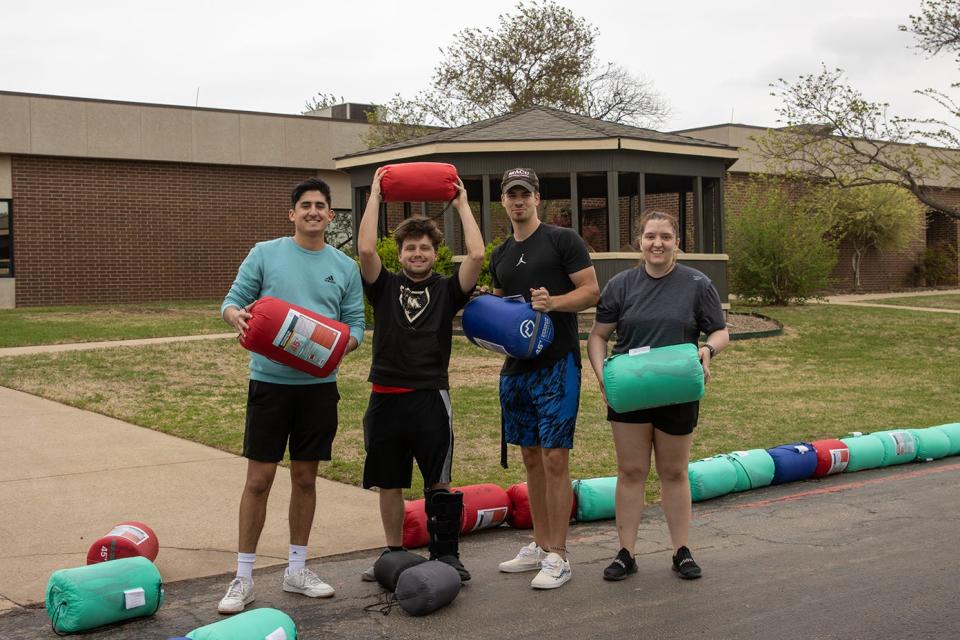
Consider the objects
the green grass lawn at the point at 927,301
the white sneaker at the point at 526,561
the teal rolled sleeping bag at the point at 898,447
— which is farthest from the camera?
the green grass lawn at the point at 927,301

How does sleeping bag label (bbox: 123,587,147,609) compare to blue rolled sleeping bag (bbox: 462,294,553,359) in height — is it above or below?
below

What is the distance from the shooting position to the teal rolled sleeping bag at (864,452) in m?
8.57

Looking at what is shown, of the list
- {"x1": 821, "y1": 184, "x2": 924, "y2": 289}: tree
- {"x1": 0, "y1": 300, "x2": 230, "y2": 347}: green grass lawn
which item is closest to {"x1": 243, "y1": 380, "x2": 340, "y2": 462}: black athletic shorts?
{"x1": 0, "y1": 300, "x2": 230, "y2": 347}: green grass lawn

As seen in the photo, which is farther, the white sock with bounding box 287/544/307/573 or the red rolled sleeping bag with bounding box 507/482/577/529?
the red rolled sleeping bag with bounding box 507/482/577/529

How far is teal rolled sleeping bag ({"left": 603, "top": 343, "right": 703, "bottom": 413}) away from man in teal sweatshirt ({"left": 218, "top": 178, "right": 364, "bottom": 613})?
1.35 meters

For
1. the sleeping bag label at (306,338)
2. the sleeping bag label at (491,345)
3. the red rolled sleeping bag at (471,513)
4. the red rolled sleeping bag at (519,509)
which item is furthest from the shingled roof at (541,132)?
the sleeping bag label at (306,338)

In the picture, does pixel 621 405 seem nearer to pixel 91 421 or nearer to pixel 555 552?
pixel 555 552

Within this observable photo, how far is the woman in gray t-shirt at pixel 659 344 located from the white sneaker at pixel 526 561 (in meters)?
0.39

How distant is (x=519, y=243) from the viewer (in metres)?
5.64

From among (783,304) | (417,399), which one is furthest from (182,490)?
(783,304)

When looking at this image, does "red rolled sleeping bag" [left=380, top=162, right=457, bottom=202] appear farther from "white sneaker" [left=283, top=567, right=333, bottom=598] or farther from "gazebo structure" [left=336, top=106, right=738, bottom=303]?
"gazebo structure" [left=336, top=106, right=738, bottom=303]

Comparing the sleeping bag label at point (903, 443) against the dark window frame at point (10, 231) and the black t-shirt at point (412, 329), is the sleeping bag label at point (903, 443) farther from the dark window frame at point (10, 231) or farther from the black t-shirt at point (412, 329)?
the dark window frame at point (10, 231)

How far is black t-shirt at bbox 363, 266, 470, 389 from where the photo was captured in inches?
212

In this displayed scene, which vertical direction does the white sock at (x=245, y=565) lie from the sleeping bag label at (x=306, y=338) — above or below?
below
